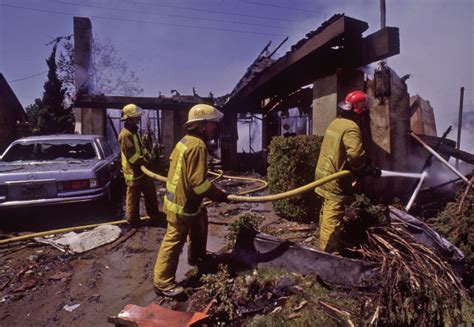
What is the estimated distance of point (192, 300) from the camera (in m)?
3.10

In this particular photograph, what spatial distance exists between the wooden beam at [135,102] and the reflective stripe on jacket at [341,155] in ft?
36.2

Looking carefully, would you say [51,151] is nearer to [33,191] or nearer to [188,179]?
[33,191]

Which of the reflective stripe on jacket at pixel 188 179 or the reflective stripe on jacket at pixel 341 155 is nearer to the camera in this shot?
the reflective stripe on jacket at pixel 188 179

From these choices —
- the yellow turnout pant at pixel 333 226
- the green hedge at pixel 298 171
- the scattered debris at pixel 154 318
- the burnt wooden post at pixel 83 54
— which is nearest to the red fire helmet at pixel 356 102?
the yellow turnout pant at pixel 333 226

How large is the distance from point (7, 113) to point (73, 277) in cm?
2313

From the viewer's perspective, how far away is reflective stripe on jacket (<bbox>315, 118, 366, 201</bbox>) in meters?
3.25

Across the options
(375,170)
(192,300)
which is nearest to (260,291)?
(192,300)

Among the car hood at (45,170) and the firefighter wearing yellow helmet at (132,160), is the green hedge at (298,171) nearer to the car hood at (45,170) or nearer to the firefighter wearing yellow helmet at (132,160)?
the firefighter wearing yellow helmet at (132,160)

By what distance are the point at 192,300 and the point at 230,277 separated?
20.3 inches

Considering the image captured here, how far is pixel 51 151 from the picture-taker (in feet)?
20.8

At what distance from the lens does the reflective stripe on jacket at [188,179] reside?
2.99m

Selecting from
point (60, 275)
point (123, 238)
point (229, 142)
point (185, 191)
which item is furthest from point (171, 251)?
point (229, 142)

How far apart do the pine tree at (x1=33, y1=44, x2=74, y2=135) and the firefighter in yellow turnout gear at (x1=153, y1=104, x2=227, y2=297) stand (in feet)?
74.1

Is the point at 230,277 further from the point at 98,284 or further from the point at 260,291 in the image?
the point at 98,284
